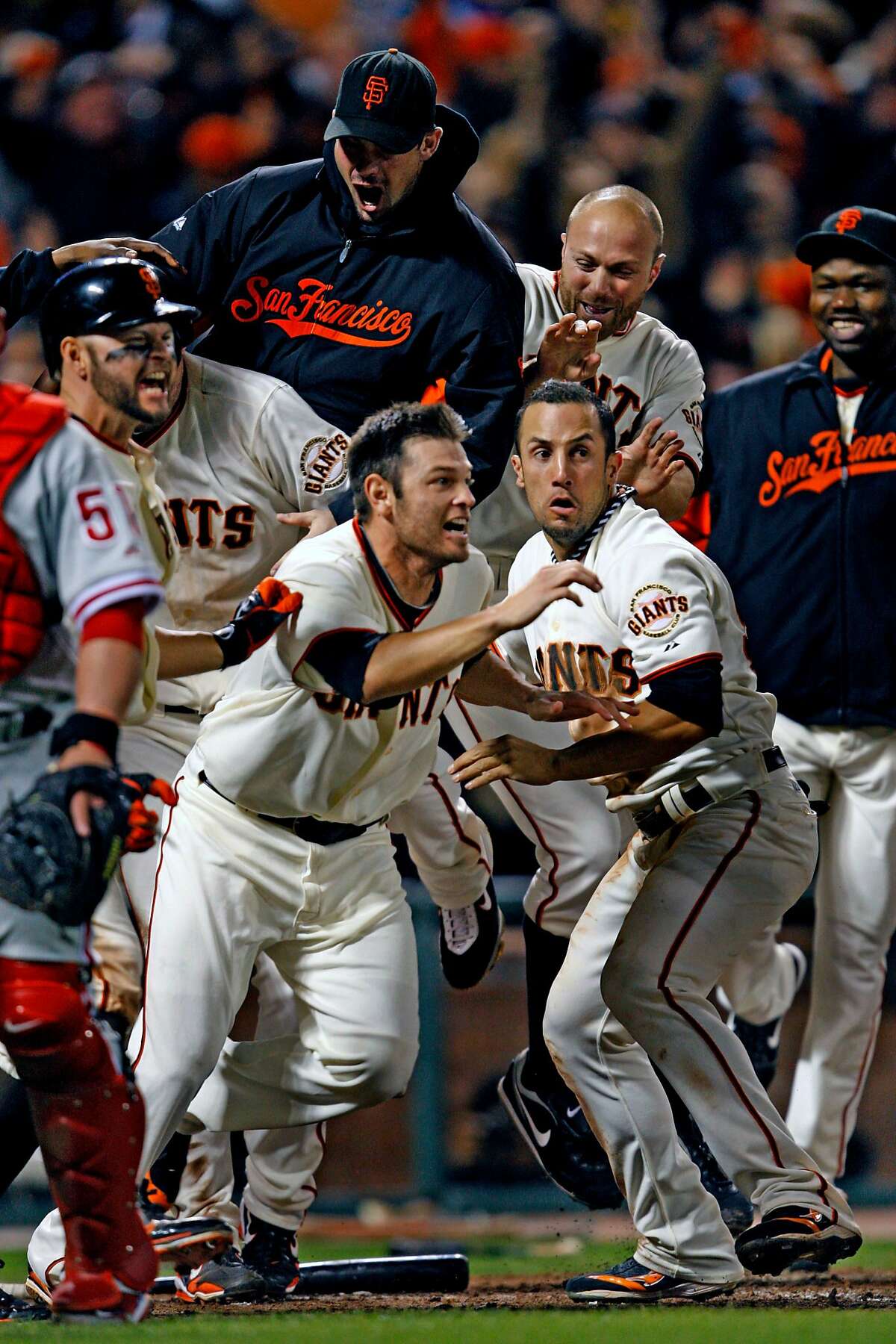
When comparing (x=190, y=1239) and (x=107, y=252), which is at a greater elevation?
(x=107, y=252)

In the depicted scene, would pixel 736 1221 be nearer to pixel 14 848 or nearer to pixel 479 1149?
pixel 479 1149

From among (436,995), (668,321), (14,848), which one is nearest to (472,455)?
(14,848)

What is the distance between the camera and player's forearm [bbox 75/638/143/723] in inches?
139

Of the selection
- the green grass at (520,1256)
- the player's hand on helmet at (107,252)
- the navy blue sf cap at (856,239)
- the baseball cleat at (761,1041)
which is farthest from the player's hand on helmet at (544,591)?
the baseball cleat at (761,1041)

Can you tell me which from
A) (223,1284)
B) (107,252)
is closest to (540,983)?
(223,1284)

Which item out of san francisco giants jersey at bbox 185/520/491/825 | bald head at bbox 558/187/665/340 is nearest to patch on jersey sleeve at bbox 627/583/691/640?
san francisco giants jersey at bbox 185/520/491/825

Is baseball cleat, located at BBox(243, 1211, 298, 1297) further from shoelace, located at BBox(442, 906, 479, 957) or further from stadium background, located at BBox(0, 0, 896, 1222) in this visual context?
Answer: stadium background, located at BBox(0, 0, 896, 1222)

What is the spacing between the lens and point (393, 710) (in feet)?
15.0

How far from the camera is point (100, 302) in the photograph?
4094 mm

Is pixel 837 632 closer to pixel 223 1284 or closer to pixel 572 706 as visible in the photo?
pixel 572 706

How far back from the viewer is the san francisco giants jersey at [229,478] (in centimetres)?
514

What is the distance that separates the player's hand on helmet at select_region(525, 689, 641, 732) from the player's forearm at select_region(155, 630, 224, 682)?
725 millimetres

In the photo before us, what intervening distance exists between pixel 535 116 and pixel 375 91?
16.8 feet

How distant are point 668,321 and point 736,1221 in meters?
5.01
